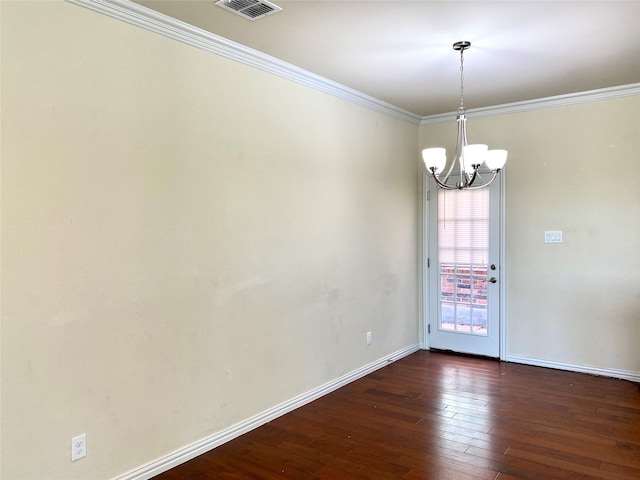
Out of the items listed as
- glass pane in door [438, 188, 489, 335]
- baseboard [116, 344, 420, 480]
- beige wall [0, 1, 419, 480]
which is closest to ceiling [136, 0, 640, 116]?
beige wall [0, 1, 419, 480]

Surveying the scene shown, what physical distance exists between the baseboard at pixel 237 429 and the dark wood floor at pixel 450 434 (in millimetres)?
49

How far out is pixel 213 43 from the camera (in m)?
3.12

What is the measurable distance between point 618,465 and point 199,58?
11.5 ft

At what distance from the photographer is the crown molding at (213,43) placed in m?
2.61

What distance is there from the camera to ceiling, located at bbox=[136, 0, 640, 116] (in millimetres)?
2732

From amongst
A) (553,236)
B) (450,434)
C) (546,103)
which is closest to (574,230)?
(553,236)

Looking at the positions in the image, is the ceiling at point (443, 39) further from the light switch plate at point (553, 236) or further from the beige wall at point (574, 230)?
the light switch plate at point (553, 236)

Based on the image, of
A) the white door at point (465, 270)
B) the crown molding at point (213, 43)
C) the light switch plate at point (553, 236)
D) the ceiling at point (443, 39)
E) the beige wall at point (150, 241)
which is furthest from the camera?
the white door at point (465, 270)

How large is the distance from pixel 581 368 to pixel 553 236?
1.29 meters

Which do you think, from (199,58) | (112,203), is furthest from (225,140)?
(112,203)

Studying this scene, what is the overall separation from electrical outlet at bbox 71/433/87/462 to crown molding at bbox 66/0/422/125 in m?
2.18

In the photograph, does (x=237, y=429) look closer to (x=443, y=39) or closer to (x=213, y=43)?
(x=213, y=43)

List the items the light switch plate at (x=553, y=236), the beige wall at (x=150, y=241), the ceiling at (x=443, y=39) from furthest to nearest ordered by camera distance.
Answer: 1. the light switch plate at (x=553, y=236)
2. the ceiling at (x=443, y=39)
3. the beige wall at (x=150, y=241)

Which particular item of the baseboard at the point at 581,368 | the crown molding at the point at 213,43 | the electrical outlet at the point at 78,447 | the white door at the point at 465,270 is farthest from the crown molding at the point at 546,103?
the electrical outlet at the point at 78,447
